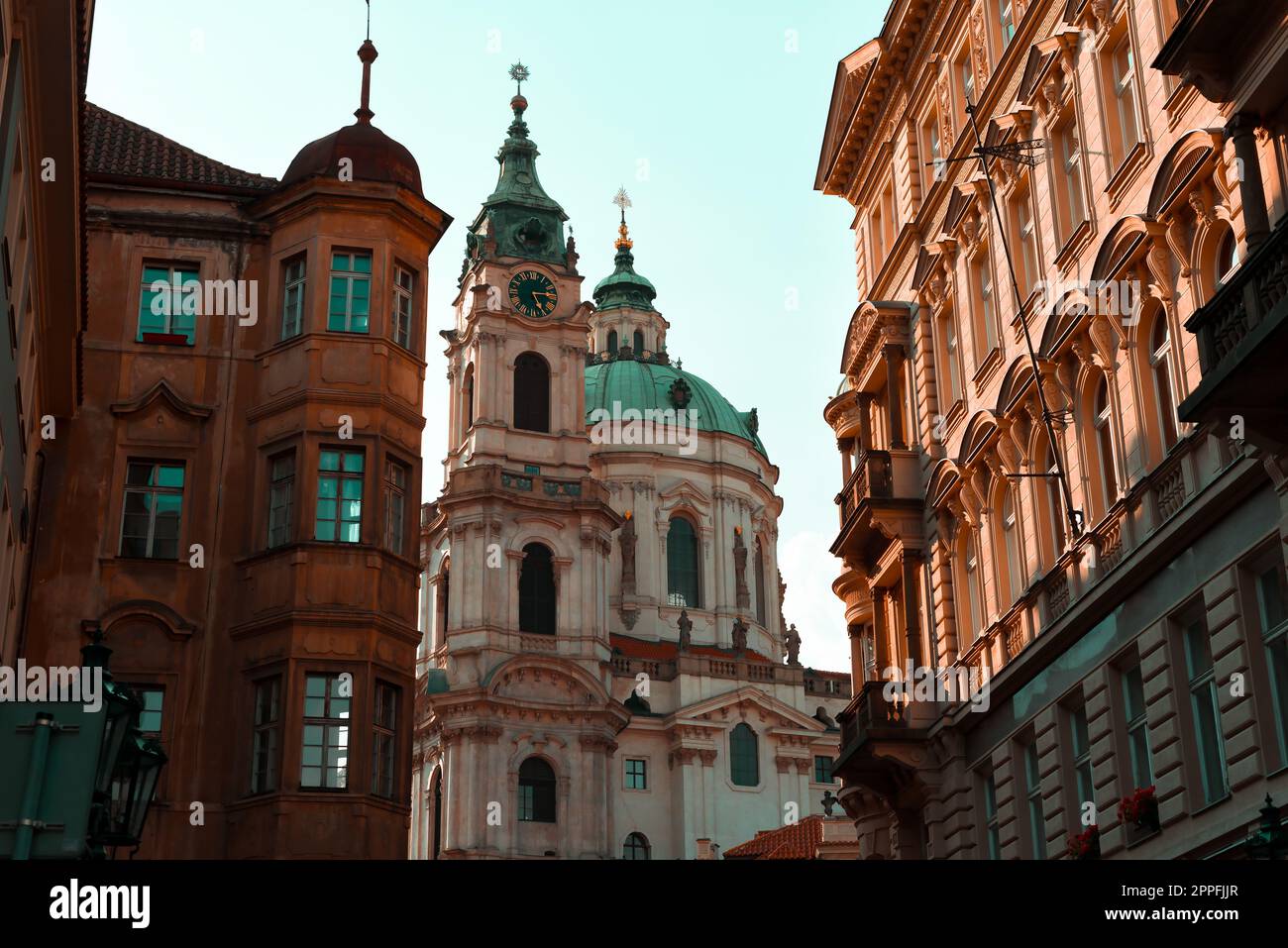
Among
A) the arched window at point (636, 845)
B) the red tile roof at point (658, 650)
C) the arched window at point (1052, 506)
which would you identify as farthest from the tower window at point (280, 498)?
the red tile roof at point (658, 650)

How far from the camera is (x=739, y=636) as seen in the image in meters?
87.9

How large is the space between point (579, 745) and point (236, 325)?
158 ft

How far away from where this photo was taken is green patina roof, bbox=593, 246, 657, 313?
109 meters

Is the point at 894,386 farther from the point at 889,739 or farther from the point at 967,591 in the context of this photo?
the point at 889,739

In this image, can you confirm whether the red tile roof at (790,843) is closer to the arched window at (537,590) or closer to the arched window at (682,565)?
the arched window at (537,590)

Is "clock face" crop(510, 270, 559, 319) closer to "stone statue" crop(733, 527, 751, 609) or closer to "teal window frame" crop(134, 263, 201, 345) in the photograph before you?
"stone statue" crop(733, 527, 751, 609)

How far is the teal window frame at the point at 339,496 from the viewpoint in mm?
25078

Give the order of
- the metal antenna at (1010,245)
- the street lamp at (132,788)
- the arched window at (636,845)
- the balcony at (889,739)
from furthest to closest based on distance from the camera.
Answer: the arched window at (636,845), the balcony at (889,739), the metal antenna at (1010,245), the street lamp at (132,788)

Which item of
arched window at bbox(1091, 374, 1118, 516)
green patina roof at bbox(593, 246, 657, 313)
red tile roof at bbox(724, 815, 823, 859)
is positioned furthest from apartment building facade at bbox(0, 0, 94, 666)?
green patina roof at bbox(593, 246, 657, 313)

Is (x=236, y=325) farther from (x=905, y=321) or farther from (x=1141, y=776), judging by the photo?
(x=1141, y=776)

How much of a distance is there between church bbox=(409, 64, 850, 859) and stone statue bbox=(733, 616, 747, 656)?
19 cm

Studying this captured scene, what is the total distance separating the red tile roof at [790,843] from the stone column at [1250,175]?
4044cm

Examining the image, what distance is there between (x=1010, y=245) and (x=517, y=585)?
50200 mm

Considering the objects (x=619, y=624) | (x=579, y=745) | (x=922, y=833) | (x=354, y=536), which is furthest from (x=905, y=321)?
(x=619, y=624)
